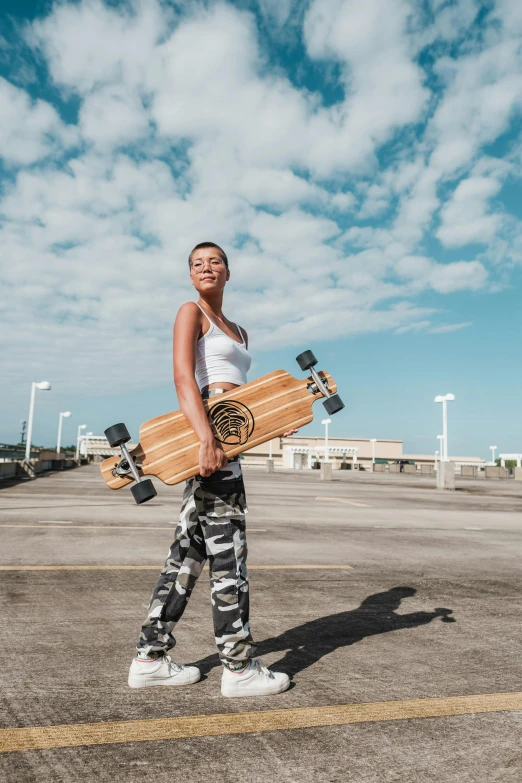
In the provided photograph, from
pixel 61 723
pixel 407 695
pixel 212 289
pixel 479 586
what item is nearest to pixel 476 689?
pixel 407 695

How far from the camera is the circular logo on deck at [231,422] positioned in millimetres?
2829

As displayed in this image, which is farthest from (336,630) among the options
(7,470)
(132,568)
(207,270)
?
(7,470)

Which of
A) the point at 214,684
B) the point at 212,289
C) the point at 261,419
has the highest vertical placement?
the point at 212,289

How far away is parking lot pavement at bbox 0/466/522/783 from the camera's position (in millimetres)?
2004

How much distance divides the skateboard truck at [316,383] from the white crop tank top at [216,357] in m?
0.36

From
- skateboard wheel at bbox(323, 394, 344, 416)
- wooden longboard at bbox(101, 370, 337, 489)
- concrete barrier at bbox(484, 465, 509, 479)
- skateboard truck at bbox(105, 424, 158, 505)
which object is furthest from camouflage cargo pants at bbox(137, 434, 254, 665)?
concrete barrier at bbox(484, 465, 509, 479)

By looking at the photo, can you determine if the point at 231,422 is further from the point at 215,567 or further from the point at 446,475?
the point at 446,475

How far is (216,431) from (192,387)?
10.1 inches

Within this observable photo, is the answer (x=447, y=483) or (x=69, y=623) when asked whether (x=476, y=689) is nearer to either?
(x=69, y=623)

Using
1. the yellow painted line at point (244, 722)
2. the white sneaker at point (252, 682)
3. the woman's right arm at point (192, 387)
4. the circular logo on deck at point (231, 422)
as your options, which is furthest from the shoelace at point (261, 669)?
the circular logo on deck at point (231, 422)

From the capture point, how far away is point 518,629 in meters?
3.87

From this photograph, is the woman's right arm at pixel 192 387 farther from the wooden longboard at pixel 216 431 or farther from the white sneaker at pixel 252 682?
the white sneaker at pixel 252 682

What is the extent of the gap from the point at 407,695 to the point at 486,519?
10518 millimetres

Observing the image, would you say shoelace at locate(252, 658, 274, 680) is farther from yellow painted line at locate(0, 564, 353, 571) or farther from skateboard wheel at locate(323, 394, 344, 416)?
yellow painted line at locate(0, 564, 353, 571)
